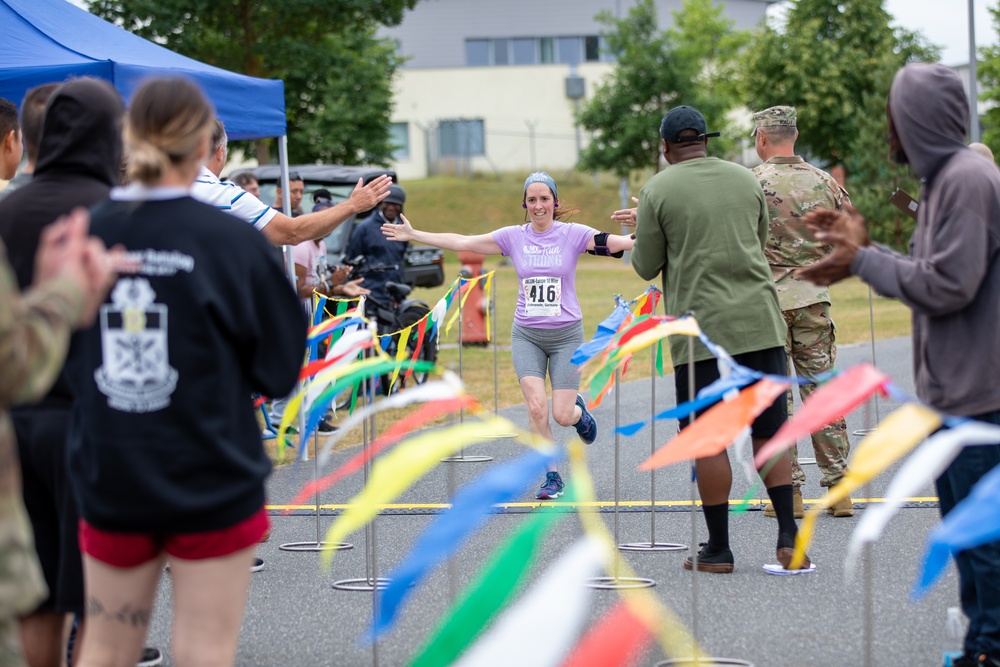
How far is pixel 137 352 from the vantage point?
2.96 metres

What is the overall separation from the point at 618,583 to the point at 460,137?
55699 mm

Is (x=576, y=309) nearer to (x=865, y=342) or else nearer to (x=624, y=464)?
(x=624, y=464)

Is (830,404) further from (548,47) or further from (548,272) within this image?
(548,47)

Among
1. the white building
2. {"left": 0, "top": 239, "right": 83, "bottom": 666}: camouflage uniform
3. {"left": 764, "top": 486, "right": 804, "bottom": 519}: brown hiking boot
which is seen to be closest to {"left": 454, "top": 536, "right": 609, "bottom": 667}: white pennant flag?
{"left": 0, "top": 239, "right": 83, "bottom": 666}: camouflage uniform

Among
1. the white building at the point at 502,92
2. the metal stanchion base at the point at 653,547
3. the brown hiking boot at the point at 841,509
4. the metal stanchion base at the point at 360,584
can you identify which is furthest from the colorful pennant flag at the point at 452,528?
the white building at the point at 502,92

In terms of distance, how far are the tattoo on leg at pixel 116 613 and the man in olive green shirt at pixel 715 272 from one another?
3.23 metres

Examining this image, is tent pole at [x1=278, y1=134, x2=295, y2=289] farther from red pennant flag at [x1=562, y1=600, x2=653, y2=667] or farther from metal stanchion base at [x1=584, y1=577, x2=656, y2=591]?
red pennant flag at [x1=562, y1=600, x2=653, y2=667]

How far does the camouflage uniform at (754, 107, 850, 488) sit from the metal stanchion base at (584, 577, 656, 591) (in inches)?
69.1

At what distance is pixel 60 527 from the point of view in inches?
138

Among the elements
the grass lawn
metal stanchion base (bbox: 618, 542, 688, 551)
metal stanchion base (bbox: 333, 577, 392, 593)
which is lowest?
the grass lawn

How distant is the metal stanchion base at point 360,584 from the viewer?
19.1ft

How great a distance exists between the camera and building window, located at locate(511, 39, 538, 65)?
6756 centimetres

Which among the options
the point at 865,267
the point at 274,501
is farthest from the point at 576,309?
the point at 865,267

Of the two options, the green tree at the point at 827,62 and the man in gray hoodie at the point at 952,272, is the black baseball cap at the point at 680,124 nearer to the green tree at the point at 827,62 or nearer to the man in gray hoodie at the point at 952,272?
the man in gray hoodie at the point at 952,272
